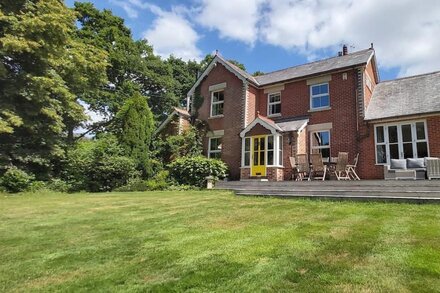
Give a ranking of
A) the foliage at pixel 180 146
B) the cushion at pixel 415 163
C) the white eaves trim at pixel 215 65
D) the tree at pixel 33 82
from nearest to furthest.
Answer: the cushion at pixel 415 163 → the tree at pixel 33 82 → the white eaves trim at pixel 215 65 → the foliage at pixel 180 146

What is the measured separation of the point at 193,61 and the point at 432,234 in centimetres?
3985

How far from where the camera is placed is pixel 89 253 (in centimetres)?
514

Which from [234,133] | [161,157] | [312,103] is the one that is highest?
[312,103]

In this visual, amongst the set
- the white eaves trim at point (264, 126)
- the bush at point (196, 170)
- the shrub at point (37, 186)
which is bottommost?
the shrub at point (37, 186)

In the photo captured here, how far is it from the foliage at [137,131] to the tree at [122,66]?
38.8 ft

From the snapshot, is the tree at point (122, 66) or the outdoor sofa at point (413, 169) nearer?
the outdoor sofa at point (413, 169)

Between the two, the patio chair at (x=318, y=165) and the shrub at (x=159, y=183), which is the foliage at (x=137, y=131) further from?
the patio chair at (x=318, y=165)

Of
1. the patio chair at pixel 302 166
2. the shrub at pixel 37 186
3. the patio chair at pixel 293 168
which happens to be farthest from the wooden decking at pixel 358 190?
the shrub at pixel 37 186

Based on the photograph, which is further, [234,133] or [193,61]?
[193,61]

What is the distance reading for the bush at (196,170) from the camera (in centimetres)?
1805

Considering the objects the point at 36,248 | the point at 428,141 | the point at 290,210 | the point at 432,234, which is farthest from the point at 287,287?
the point at 428,141

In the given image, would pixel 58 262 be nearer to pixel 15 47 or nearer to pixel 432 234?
pixel 432 234

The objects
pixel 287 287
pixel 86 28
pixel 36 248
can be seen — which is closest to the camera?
pixel 287 287

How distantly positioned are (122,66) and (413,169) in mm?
29512
